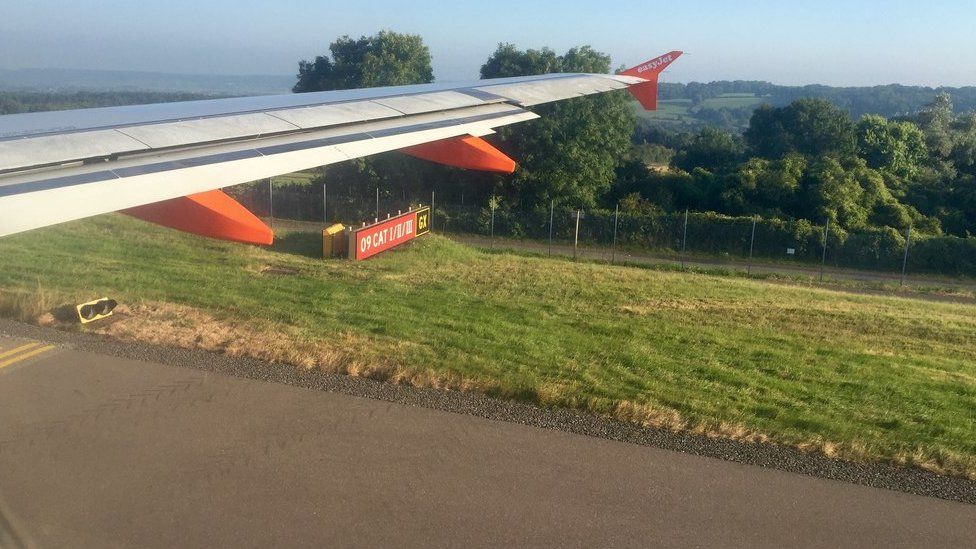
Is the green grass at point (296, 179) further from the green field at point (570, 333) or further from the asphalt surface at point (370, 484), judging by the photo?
the asphalt surface at point (370, 484)

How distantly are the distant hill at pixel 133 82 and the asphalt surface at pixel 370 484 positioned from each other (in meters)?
13.5

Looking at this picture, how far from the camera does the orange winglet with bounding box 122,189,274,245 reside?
435 cm

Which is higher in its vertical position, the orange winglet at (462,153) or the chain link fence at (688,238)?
the orange winglet at (462,153)

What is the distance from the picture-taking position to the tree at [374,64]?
1457 inches

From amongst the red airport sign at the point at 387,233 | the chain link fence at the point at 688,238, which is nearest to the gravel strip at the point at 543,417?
the red airport sign at the point at 387,233

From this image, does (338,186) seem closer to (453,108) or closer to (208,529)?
(453,108)

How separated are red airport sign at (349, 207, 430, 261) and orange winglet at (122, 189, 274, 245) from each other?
13.6 m

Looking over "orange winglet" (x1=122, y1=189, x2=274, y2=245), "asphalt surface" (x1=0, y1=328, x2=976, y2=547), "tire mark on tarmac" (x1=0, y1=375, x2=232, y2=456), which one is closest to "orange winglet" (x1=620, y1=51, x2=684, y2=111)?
"asphalt surface" (x1=0, y1=328, x2=976, y2=547)

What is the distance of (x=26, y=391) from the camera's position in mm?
7172

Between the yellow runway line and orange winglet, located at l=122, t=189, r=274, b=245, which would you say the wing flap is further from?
the yellow runway line

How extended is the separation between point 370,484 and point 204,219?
2.31 m

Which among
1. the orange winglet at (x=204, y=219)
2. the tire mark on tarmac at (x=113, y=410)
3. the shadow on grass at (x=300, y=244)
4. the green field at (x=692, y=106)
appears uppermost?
the green field at (x=692, y=106)

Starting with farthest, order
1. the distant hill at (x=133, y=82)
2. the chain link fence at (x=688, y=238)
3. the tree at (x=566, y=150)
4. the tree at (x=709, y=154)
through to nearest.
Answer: the tree at (x=709, y=154) < the tree at (x=566, y=150) < the chain link fence at (x=688, y=238) < the distant hill at (x=133, y=82)

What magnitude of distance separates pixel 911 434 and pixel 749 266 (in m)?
19.4
